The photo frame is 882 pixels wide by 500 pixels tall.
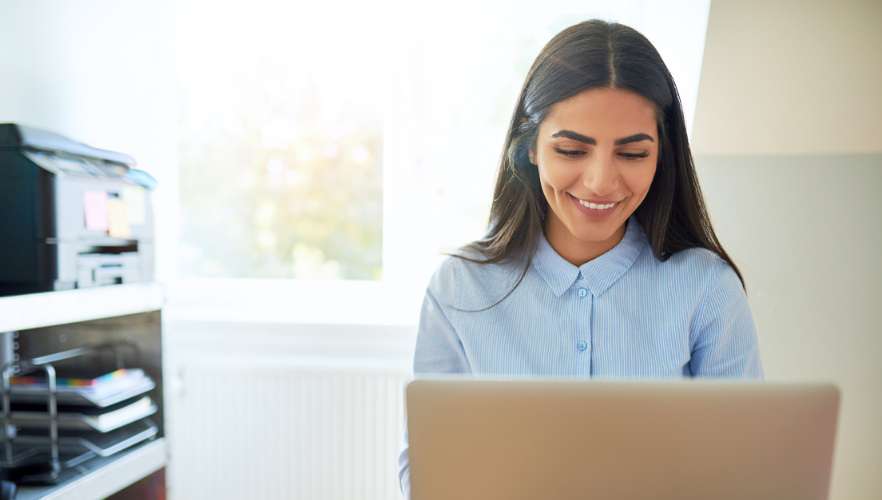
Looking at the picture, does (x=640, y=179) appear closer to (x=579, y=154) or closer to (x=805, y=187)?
(x=579, y=154)

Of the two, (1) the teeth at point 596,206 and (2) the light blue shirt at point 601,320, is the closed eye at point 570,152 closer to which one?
(1) the teeth at point 596,206

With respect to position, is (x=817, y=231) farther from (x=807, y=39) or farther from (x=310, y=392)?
(x=310, y=392)

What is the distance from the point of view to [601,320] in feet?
3.97

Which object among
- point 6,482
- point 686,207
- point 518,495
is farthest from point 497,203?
point 6,482

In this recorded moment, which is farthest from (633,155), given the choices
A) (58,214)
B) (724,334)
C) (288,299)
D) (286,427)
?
(288,299)

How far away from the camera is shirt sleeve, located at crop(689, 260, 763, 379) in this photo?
1.17 meters

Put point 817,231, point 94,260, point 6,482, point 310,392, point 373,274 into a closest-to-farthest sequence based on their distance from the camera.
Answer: point 6,482 → point 94,260 → point 817,231 → point 310,392 → point 373,274

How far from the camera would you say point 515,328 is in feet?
4.03

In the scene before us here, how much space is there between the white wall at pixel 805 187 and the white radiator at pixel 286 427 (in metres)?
0.97

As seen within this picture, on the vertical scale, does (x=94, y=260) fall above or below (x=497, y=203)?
below

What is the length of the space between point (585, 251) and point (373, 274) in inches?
48.4

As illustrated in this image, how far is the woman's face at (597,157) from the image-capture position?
109 centimetres

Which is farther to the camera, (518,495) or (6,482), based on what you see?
(6,482)

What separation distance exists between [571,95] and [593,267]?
30 centimetres
